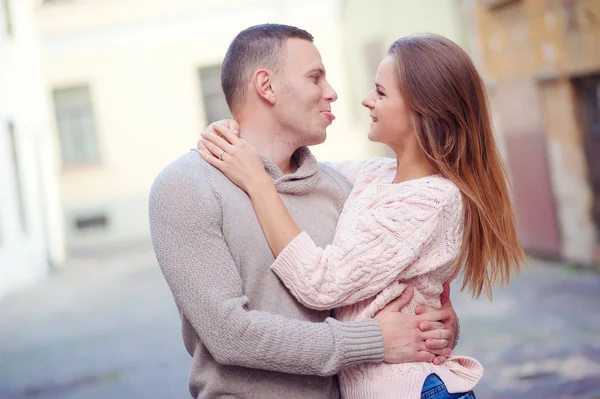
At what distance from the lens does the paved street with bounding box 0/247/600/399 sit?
641 cm

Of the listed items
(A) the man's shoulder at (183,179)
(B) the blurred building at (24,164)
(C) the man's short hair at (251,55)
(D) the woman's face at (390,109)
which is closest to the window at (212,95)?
(B) the blurred building at (24,164)

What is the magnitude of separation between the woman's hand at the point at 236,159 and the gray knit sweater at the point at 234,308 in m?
0.03

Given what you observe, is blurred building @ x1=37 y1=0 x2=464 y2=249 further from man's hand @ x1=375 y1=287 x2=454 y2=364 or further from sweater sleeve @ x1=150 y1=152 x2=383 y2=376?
sweater sleeve @ x1=150 y1=152 x2=383 y2=376

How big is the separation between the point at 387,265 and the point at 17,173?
1239 centimetres

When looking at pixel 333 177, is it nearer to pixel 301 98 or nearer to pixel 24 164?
pixel 301 98

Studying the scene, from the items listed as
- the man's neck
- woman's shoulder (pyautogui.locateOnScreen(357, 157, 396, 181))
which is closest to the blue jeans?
woman's shoulder (pyautogui.locateOnScreen(357, 157, 396, 181))

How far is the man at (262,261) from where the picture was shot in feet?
7.60

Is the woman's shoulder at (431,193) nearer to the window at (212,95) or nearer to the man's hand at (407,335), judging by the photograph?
the man's hand at (407,335)

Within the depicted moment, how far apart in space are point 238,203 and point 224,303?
28 cm

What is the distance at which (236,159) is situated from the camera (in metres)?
2.51

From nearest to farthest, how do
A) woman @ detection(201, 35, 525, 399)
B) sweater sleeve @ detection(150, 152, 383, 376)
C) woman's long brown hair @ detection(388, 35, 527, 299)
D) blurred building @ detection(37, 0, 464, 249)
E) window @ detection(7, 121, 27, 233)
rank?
sweater sleeve @ detection(150, 152, 383, 376)
woman @ detection(201, 35, 525, 399)
woman's long brown hair @ detection(388, 35, 527, 299)
window @ detection(7, 121, 27, 233)
blurred building @ detection(37, 0, 464, 249)

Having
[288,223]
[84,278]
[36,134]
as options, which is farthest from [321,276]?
[36,134]

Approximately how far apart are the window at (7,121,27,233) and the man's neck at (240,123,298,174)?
1179 centimetres

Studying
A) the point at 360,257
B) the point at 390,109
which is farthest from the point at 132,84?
the point at 360,257
